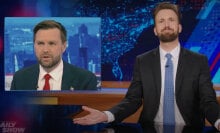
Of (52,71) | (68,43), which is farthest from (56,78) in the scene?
(68,43)

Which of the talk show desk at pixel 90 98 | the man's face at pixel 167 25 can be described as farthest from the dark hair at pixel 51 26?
the man's face at pixel 167 25

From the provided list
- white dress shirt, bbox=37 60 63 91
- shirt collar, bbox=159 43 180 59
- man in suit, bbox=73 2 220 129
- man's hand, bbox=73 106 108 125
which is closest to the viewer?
man's hand, bbox=73 106 108 125

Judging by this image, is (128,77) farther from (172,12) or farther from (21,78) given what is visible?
(172,12)

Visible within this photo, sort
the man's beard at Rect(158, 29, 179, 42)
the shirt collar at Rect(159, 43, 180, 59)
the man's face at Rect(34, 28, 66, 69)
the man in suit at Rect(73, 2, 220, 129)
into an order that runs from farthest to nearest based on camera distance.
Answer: the man's face at Rect(34, 28, 66, 69) < the man's beard at Rect(158, 29, 179, 42) < the shirt collar at Rect(159, 43, 180, 59) < the man in suit at Rect(73, 2, 220, 129)

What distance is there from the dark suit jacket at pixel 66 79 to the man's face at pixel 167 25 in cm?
117

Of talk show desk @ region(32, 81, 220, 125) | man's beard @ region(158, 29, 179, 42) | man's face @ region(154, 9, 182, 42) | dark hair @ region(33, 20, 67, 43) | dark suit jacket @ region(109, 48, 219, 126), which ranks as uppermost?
dark hair @ region(33, 20, 67, 43)

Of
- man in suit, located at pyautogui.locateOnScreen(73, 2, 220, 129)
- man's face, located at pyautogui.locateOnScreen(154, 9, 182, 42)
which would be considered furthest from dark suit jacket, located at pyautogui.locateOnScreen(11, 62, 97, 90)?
man in suit, located at pyautogui.locateOnScreen(73, 2, 220, 129)

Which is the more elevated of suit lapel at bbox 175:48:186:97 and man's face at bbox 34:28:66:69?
man's face at bbox 34:28:66:69

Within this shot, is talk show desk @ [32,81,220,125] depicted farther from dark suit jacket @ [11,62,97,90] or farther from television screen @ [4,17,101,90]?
television screen @ [4,17,101,90]

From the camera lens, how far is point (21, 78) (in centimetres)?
354

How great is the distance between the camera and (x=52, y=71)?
3.47 m

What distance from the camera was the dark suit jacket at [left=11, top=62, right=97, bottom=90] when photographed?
11.5 feet

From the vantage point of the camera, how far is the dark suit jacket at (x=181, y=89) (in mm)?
2088

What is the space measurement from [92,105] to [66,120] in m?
A: 1.81
